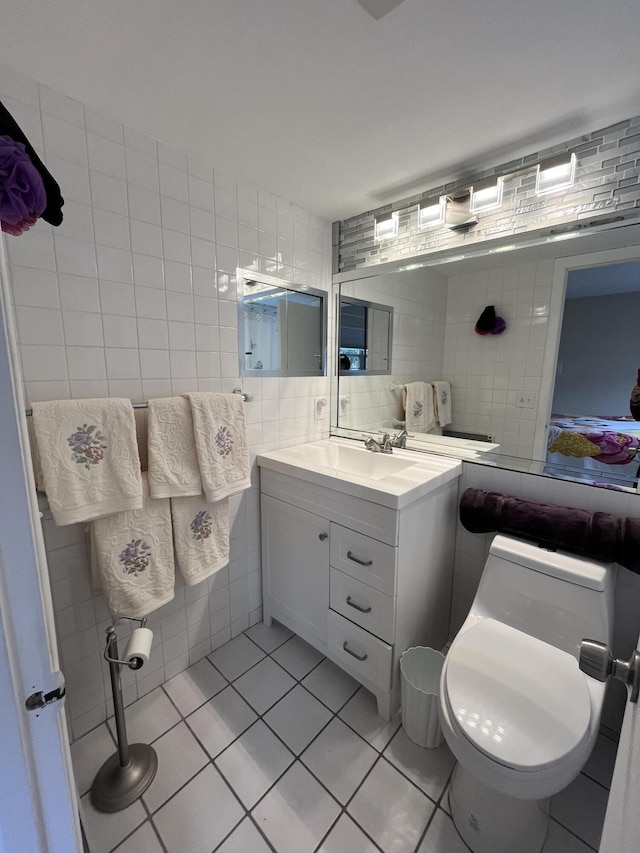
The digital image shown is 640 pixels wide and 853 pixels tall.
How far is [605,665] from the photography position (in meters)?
0.55

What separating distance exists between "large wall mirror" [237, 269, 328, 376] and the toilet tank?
1263mm

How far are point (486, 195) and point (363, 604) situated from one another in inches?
68.3

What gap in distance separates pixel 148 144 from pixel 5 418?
1.34 m

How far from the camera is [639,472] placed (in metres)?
1.25

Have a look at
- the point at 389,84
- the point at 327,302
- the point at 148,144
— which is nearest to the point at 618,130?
the point at 389,84

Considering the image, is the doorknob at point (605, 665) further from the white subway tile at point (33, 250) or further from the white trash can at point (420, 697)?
the white subway tile at point (33, 250)

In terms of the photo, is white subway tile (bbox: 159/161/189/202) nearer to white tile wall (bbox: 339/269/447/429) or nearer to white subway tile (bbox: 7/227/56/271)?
white subway tile (bbox: 7/227/56/271)

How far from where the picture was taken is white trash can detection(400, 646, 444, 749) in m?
1.22

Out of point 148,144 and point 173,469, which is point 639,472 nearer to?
point 173,469

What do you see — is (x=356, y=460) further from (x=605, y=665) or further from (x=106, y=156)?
(x=106, y=156)

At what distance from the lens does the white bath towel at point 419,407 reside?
1876mm

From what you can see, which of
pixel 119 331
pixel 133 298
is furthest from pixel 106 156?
pixel 119 331

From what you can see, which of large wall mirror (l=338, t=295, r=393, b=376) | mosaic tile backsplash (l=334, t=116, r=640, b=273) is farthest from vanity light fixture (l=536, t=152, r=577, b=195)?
large wall mirror (l=338, t=295, r=393, b=376)

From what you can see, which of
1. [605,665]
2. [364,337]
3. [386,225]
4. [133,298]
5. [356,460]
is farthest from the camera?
[364,337]
